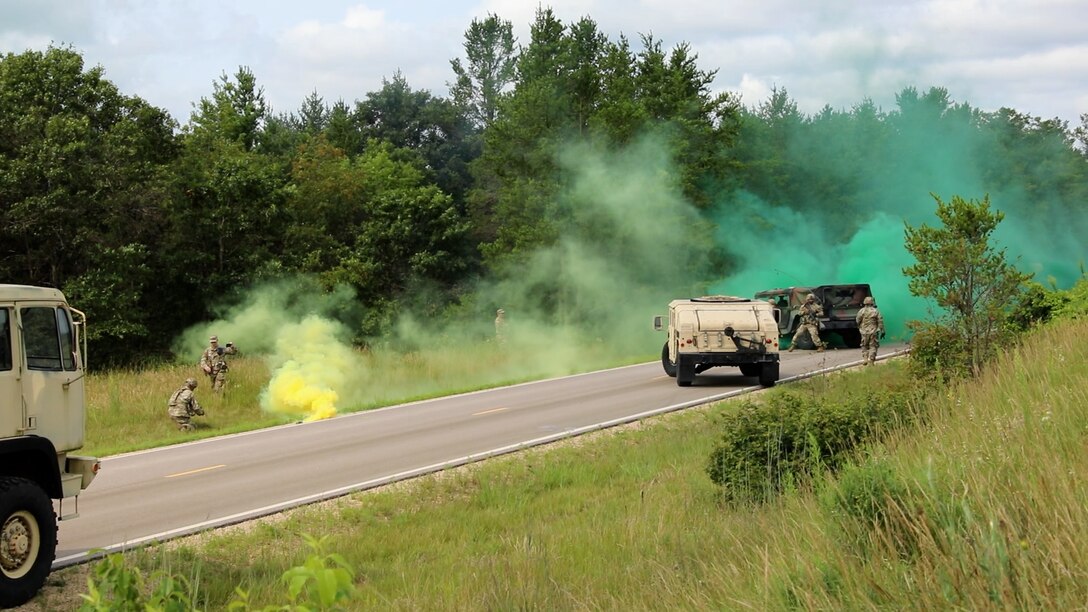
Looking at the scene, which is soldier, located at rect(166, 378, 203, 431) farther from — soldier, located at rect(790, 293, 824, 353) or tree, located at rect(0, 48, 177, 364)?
soldier, located at rect(790, 293, 824, 353)

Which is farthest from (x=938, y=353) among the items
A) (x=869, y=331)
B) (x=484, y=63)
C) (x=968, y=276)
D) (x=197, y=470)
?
(x=484, y=63)

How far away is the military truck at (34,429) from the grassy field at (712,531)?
49 centimetres

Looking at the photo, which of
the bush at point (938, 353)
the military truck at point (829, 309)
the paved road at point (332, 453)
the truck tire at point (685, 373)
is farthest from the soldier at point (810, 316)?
the bush at point (938, 353)

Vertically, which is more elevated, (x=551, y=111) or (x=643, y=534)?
(x=551, y=111)

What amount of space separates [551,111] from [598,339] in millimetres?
13341

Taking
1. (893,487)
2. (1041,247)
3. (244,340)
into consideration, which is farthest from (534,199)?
(893,487)

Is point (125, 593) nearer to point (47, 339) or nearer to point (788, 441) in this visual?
point (47, 339)

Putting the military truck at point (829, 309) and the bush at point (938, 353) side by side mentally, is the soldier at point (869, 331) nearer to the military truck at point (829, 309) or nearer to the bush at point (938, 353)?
the military truck at point (829, 309)

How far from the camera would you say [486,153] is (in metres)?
50.9

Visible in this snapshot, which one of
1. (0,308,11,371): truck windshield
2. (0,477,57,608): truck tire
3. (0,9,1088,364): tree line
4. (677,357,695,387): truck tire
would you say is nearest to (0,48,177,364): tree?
(0,9,1088,364): tree line

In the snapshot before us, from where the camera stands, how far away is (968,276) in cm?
1686

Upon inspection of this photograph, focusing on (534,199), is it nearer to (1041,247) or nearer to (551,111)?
(551,111)

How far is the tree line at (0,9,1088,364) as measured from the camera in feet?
117

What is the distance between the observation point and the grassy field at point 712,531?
5.03 meters
